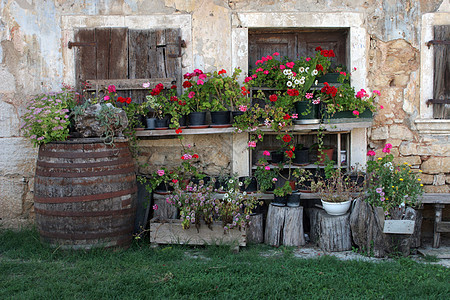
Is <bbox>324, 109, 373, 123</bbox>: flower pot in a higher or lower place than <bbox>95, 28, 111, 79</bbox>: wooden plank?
lower

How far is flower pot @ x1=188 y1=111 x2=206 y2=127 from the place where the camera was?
4.49 m

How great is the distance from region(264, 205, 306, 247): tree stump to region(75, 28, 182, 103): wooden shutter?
1.81 meters

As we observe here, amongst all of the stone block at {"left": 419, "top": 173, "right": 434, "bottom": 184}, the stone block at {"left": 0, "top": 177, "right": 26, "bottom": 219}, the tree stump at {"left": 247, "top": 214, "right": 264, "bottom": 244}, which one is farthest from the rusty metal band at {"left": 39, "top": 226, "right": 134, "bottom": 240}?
the stone block at {"left": 419, "top": 173, "right": 434, "bottom": 184}

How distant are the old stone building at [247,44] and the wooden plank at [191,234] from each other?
3.59ft

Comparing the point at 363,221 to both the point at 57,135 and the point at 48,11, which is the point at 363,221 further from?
the point at 48,11

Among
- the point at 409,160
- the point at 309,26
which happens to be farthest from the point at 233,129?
the point at 409,160

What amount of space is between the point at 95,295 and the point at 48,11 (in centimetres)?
324

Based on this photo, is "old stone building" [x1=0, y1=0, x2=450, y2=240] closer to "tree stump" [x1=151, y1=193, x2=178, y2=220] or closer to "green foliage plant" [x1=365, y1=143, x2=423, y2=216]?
"green foliage plant" [x1=365, y1=143, x2=423, y2=216]

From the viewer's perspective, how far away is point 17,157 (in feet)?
15.6

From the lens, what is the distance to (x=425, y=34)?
15.2ft

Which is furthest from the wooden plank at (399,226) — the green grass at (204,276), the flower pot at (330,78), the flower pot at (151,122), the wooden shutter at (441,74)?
the flower pot at (151,122)

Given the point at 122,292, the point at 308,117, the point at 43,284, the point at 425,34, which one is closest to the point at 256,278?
the point at 122,292

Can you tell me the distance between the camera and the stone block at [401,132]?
4695 millimetres

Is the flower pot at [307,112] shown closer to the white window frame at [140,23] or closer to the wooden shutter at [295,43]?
the wooden shutter at [295,43]
